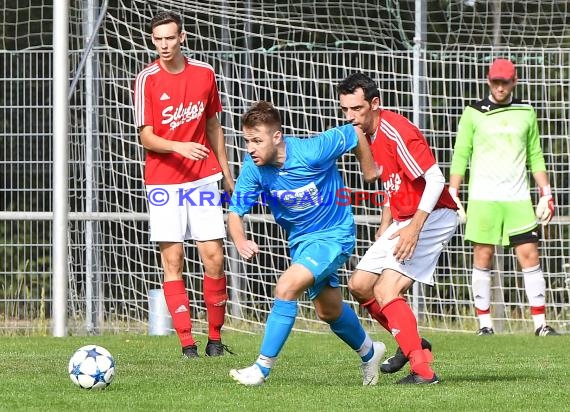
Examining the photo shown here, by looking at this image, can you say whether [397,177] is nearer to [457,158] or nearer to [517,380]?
[517,380]

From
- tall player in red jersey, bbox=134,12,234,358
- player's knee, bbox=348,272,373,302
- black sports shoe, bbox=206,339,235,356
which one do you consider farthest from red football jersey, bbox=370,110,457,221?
black sports shoe, bbox=206,339,235,356

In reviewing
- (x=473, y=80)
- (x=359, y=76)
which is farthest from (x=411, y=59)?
(x=359, y=76)

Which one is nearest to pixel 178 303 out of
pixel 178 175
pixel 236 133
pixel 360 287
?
pixel 178 175

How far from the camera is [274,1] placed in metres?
14.1

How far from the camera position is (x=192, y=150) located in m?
8.07

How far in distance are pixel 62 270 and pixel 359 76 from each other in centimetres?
412

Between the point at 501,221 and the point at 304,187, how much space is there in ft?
13.8

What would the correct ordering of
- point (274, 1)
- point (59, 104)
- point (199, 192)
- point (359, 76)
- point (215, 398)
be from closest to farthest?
point (215, 398), point (359, 76), point (199, 192), point (59, 104), point (274, 1)

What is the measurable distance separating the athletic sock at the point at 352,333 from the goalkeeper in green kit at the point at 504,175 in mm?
3738

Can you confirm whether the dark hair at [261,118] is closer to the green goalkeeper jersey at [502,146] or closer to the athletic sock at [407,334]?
the athletic sock at [407,334]

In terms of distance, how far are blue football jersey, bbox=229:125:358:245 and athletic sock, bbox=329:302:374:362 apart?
459 millimetres

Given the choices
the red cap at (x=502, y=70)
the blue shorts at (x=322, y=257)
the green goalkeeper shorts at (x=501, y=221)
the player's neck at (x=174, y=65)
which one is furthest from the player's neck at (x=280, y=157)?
the green goalkeeper shorts at (x=501, y=221)

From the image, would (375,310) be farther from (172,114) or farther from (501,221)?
(501,221)

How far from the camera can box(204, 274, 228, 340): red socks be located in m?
8.90
